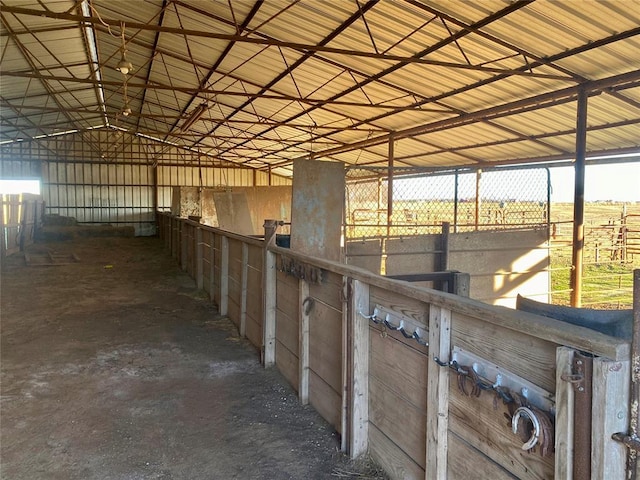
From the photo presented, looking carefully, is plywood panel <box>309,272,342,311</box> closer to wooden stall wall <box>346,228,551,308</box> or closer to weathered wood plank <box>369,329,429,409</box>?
weathered wood plank <box>369,329,429,409</box>

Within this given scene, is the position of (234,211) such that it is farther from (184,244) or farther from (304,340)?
(304,340)

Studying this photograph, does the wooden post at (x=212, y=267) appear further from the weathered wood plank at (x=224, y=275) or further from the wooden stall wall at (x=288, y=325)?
the wooden stall wall at (x=288, y=325)

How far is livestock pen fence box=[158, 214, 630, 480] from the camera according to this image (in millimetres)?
1444

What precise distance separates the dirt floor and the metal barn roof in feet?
12.7

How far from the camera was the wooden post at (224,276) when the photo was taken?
6.64m

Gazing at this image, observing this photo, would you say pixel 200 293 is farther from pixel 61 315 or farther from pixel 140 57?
pixel 140 57

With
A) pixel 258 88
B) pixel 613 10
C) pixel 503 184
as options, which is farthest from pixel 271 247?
pixel 258 88

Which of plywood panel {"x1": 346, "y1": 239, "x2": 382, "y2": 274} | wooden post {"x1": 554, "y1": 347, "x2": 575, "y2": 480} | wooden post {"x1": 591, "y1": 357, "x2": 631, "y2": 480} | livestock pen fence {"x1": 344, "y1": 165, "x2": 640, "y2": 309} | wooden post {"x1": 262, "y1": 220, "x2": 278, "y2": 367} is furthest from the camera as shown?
livestock pen fence {"x1": 344, "y1": 165, "x2": 640, "y2": 309}

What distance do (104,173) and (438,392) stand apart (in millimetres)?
27042

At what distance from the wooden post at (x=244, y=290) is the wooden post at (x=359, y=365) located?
287 centimetres

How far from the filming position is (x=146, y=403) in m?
3.88

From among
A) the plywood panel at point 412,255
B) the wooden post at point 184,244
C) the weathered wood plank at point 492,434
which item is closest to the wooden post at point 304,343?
the weathered wood plank at point 492,434

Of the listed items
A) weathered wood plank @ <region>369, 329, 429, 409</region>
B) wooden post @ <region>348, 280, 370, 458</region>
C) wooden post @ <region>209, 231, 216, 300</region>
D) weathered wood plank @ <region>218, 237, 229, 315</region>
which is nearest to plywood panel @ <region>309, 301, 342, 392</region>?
wooden post @ <region>348, 280, 370, 458</region>

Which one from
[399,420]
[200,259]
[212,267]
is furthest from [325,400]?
[200,259]
